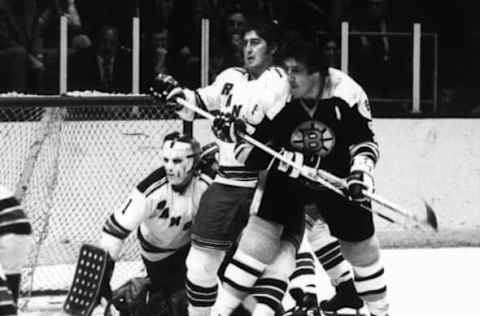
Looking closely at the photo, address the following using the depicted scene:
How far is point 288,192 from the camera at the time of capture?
5.55m

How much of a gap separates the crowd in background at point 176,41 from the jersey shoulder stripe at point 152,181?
169 cm

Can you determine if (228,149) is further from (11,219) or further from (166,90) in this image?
(11,219)

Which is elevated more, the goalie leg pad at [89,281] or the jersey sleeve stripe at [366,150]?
the jersey sleeve stripe at [366,150]

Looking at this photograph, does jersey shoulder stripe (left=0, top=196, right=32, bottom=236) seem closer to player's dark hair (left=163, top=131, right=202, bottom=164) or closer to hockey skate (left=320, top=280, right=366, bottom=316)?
player's dark hair (left=163, top=131, right=202, bottom=164)

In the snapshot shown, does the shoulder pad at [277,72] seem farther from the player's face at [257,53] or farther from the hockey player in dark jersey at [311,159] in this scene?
the player's face at [257,53]

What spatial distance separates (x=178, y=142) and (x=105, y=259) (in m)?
0.52

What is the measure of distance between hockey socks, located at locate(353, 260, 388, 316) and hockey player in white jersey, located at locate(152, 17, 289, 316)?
50 centimetres

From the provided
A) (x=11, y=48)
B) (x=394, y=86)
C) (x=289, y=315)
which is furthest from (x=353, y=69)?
(x=289, y=315)

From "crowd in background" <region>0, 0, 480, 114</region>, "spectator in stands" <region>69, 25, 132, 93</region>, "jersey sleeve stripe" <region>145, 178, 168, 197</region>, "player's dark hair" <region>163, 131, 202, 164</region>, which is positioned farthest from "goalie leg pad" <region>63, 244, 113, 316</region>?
"spectator in stands" <region>69, 25, 132, 93</region>

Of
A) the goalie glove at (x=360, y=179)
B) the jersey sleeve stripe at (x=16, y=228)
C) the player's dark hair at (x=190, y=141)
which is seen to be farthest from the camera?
the player's dark hair at (x=190, y=141)

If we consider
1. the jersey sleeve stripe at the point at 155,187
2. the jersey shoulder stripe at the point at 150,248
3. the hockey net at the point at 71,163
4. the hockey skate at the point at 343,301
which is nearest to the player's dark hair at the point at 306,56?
the jersey sleeve stripe at the point at 155,187

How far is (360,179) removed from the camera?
17.7 feet

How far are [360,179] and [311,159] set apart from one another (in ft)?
0.69

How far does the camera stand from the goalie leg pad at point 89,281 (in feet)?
→ 18.5
